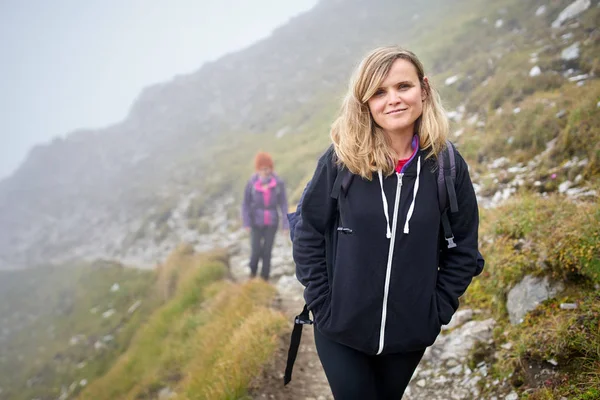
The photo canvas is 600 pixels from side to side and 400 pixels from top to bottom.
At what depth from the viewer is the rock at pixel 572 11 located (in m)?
12.7

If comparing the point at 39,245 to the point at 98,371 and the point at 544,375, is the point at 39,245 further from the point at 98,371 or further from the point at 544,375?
the point at 544,375

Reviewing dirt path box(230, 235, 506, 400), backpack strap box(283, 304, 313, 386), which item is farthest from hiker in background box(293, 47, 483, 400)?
dirt path box(230, 235, 506, 400)

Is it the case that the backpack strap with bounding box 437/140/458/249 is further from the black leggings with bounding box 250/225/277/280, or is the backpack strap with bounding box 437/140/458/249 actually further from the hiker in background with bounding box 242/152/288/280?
the black leggings with bounding box 250/225/277/280

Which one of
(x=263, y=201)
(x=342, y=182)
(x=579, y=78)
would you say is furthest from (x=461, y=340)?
(x=579, y=78)

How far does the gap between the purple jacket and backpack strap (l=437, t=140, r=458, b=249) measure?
17.9 feet

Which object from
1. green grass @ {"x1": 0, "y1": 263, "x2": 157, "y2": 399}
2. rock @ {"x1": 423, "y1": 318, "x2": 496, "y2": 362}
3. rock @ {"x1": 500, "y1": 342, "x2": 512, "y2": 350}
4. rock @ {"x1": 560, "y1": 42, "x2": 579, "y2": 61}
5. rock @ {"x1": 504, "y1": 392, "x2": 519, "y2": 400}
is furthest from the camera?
green grass @ {"x1": 0, "y1": 263, "x2": 157, "y2": 399}

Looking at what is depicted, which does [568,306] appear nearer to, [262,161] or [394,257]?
[394,257]

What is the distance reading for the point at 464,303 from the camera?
15.6 ft

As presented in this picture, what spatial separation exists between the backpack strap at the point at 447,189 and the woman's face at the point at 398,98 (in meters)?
0.29

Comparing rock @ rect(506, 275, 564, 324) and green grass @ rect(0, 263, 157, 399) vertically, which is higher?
rock @ rect(506, 275, 564, 324)

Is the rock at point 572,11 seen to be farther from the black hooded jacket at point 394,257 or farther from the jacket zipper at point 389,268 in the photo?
the jacket zipper at point 389,268

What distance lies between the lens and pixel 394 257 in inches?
80.7

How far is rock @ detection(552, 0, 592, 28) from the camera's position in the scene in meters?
12.7

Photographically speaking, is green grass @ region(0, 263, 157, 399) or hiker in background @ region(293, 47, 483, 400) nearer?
hiker in background @ region(293, 47, 483, 400)
